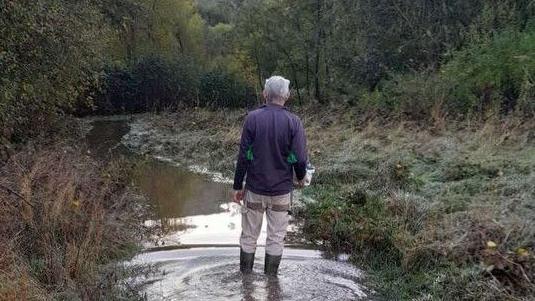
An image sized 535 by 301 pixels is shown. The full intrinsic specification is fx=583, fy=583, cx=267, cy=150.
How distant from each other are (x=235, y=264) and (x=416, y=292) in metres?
1.94

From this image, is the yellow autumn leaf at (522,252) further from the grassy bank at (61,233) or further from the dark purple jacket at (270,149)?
the grassy bank at (61,233)

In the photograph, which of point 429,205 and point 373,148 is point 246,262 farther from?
point 373,148

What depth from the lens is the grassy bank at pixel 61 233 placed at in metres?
5.03

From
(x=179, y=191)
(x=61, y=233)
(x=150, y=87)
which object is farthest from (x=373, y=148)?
(x=150, y=87)

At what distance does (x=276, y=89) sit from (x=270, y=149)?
57 cm

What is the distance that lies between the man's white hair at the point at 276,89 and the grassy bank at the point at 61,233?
88.2 inches

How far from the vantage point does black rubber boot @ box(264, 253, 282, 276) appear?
5.87 meters

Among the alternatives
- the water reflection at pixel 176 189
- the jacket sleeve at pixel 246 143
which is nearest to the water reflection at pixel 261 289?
the jacket sleeve at pixel 246 143

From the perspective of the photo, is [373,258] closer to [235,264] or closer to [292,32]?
[235,264]

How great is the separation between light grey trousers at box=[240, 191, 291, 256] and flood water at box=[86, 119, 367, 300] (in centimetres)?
35

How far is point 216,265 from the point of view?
6289mm

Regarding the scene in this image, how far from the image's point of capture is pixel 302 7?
24.8 metres

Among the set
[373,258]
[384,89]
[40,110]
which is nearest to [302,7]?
[384,89]

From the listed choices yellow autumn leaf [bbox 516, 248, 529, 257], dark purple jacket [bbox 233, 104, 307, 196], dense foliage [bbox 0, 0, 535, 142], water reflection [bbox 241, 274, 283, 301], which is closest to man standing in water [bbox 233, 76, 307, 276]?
dark purple jacket [bbox 233, 104, 307, 196]
